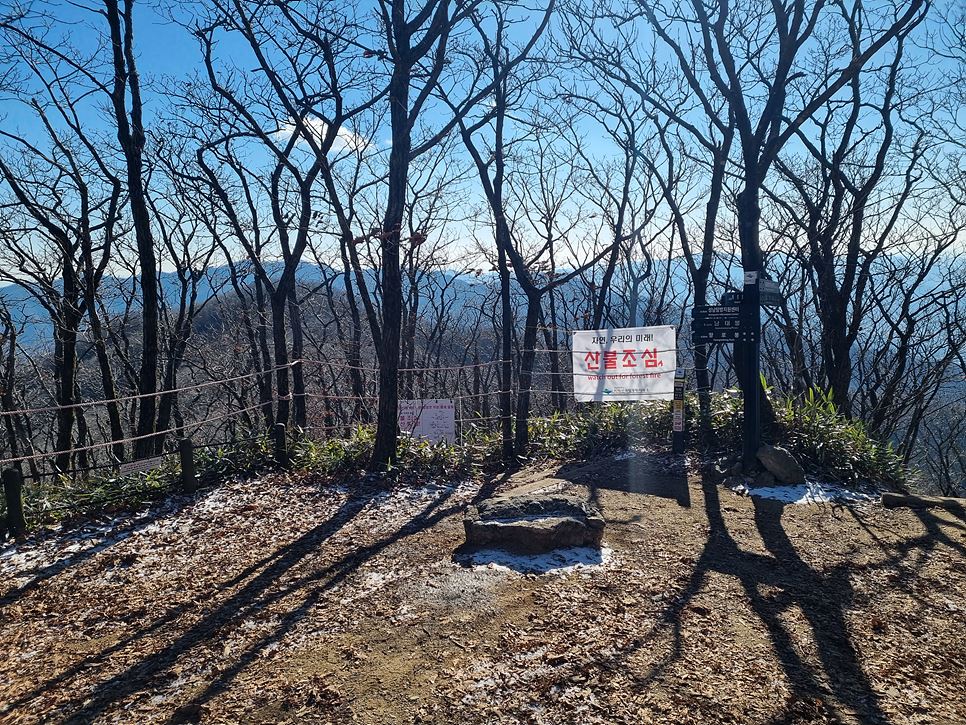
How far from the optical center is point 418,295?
18469 mm

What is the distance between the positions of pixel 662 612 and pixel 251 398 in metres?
18.3

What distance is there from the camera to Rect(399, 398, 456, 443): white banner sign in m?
7.39

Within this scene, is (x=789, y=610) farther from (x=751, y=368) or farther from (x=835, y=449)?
(x=835, y=449)

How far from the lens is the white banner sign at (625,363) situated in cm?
700

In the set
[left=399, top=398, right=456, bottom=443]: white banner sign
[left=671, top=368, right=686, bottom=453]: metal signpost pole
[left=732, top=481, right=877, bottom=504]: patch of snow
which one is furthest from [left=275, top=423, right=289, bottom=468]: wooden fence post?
[left=732, top=481, right=877, bottom=504]: patch of snow

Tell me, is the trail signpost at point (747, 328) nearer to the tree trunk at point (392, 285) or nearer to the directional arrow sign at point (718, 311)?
the directional arrow sign at point (718, 311)

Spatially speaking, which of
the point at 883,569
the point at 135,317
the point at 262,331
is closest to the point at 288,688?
the point at 883,569

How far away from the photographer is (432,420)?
7.41 m

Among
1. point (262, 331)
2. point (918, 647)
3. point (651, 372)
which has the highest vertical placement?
point (262, 331)

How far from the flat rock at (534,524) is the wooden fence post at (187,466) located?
3.03 metres

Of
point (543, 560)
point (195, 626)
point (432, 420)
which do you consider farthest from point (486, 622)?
point (432, 420)

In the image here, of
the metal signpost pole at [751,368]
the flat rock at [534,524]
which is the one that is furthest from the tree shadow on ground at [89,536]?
the metal signpost pole at [751,368]

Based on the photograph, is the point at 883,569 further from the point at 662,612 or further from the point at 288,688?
the point at 288,688

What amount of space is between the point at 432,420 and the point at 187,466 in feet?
9.21
